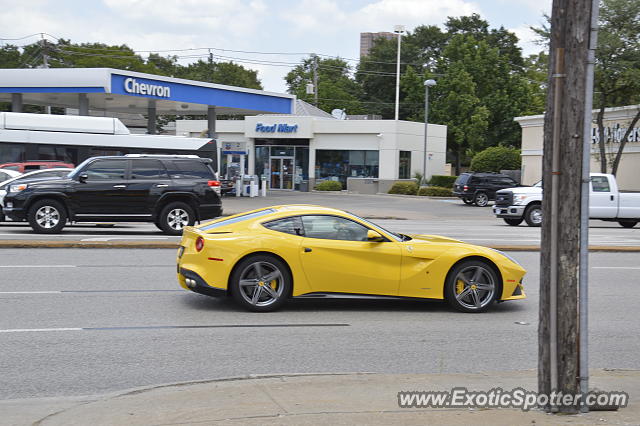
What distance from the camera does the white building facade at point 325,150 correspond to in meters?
53.9

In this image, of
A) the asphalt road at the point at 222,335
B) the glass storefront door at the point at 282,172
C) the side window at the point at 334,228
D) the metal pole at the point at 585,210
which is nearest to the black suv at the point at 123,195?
the asphalt road at the point at 222,335

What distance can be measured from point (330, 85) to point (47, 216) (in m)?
73.8

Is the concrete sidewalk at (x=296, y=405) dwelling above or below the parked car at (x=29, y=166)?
below

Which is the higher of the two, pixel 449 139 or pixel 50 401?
pixel 449 139

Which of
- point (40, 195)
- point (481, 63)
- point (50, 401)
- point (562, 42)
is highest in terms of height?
point (481, 63)

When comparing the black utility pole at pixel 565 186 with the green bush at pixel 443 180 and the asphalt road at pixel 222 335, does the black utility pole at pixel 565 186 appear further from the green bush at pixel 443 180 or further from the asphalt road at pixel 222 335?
the green bush at pixel 443 180

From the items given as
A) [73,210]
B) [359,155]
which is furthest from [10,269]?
[359,155]

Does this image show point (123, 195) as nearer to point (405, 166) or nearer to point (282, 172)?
point (405, 166)

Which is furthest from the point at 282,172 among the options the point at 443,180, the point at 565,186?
the point at 565,186

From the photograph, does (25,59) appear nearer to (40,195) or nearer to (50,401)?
(40,195)

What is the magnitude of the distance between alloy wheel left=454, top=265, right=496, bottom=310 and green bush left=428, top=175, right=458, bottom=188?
4263 centimetres

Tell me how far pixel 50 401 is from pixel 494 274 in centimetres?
603

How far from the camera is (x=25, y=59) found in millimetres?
84188

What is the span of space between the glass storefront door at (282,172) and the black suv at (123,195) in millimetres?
36932
